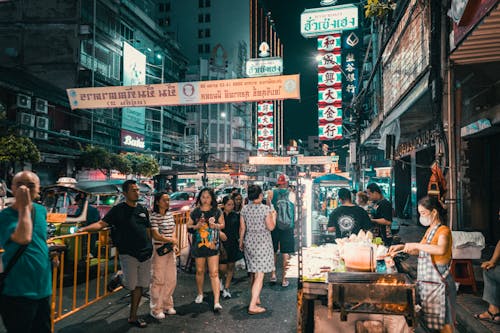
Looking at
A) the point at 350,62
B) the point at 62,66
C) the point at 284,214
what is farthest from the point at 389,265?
the point at 62,66

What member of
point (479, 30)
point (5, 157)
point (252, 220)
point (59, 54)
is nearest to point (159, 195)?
point (252, 220)

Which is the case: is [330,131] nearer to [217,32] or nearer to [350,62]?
[350,62]

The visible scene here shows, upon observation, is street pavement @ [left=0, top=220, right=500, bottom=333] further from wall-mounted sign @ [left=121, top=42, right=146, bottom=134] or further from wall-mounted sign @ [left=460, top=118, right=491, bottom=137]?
wall-mounted sign @ [left=121, top=42, right=146, bottom=134]

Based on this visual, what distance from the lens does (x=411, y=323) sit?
10.4ft

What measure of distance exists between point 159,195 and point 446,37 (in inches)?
264

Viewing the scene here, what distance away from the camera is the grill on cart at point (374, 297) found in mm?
3164

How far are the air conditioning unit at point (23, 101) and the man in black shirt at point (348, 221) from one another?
66.9 ft

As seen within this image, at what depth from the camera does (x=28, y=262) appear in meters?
3.10

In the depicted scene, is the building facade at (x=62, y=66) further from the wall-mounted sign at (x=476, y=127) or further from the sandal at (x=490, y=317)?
the sandal at (x=490, y=317)

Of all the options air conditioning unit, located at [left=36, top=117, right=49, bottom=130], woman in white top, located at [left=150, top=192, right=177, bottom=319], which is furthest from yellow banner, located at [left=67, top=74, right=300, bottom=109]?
air conditioning unit, located at [left=36, top=117, right=49, bottom=130]

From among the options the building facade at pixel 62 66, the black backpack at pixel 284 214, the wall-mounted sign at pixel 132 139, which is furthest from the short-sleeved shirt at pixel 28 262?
the wall-mounted sign at pixel 132 139

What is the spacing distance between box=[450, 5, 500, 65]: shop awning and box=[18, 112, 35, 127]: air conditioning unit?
21.1 meters

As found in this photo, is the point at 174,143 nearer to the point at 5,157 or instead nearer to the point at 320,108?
the point at 320,108

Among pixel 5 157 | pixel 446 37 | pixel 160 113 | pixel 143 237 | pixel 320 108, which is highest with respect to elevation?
pixel 160 113
